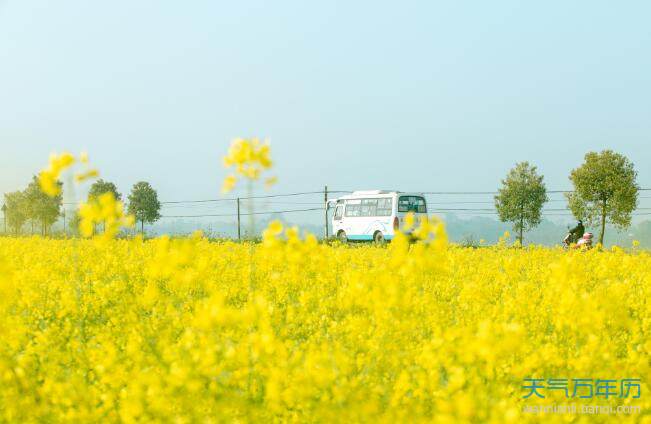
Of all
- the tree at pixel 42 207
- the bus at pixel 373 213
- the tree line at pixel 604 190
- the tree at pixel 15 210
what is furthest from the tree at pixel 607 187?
the tree at pixel 15 210

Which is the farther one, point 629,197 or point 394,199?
point 629,197

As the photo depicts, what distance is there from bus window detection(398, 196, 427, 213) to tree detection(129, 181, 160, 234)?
27367 millimetres

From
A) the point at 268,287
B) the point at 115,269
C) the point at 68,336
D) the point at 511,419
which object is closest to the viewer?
the point at 511,419

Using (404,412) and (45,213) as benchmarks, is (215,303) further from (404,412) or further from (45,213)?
(45,213)

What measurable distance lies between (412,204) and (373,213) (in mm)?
1890

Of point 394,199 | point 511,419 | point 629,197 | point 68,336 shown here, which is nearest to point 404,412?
point 511,419

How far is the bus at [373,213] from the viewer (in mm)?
26562

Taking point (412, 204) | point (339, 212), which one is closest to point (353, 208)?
point (339, 212)

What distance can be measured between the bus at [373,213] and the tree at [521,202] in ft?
38.5

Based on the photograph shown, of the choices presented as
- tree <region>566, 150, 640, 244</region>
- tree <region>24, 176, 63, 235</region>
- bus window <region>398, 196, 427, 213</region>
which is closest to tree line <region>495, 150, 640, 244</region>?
tree <region>566, 150, 640, 244</region>

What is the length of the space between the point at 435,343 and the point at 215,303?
1.47 m

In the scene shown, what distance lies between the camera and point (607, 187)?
31.2 meters

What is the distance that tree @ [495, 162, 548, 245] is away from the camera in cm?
3722

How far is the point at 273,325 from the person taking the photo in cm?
585
